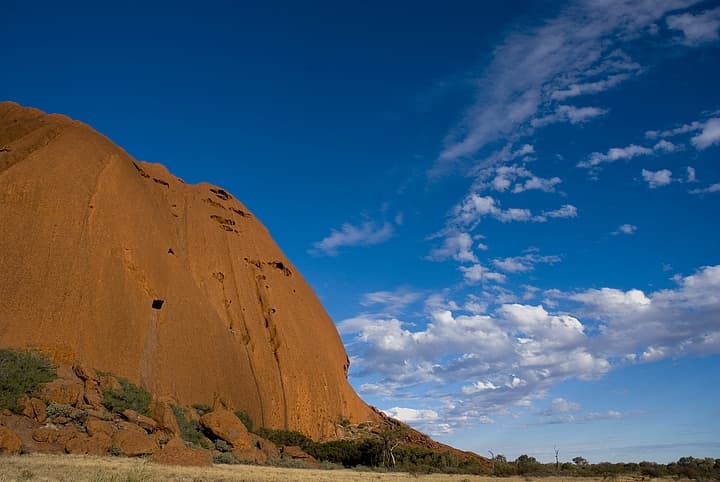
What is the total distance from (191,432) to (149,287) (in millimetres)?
12740

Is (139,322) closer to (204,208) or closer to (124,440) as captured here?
(124,440)

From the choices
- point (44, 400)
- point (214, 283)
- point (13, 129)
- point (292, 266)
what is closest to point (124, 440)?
point (44, 400)

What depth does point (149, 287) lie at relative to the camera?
44.1m

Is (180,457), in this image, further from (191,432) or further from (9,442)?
(191,432)

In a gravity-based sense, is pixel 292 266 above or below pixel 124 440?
above

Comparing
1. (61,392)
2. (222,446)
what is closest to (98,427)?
(61,392)

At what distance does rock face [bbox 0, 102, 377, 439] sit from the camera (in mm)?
37375

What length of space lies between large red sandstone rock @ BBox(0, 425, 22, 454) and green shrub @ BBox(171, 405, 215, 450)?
1098cm

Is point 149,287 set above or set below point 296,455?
above

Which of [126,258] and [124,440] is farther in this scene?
[126,258]

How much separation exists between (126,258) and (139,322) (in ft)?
17.1

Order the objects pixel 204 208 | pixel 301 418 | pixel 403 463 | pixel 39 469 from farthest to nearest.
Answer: pixel 204 208 → pixel 301 418 → pixel 403 463 → pixel 39 469

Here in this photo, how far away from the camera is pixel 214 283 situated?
56562 millimetres

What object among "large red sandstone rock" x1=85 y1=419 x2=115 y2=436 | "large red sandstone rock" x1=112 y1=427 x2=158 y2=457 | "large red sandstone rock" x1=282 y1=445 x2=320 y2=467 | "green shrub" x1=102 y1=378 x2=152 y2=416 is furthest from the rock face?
"large red sandstone rock" x1=282 y1=445 x2=320 y2=467
